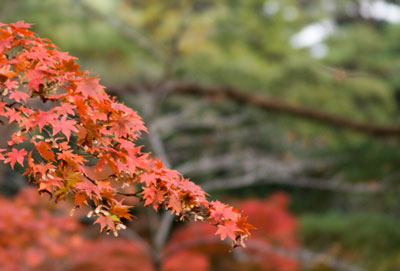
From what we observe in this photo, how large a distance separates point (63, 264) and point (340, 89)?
17.3ft

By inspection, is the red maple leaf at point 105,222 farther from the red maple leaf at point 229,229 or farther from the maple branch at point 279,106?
the maple branch at point 279,106

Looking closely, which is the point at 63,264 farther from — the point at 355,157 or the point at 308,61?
the point at 355,157

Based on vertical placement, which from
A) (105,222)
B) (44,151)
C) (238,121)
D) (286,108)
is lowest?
(105,222)

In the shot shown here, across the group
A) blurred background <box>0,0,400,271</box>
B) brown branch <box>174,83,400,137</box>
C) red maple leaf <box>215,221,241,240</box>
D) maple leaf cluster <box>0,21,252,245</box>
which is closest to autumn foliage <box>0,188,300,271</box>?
blurred background <box>0,0,400,271</box>

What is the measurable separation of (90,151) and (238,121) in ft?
23.8

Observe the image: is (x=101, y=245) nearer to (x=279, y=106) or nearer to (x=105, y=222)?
(x=279, y=106)

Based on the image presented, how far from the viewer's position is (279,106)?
7.34 metres

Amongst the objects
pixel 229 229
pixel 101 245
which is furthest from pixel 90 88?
pixel 101 245

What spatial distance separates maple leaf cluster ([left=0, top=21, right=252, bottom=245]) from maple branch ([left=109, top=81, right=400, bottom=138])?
5457 millimetres

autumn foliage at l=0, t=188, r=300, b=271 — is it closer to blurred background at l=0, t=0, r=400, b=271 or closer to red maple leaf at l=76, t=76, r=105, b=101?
blurred background at l=0, t=0, r=400, b=271

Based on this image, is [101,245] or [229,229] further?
[101,245]

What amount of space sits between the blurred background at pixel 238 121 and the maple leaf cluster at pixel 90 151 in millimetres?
4039

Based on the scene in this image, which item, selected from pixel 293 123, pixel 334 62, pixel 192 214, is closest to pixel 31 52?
pixel 192 214

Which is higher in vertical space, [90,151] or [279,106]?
[279,106]
